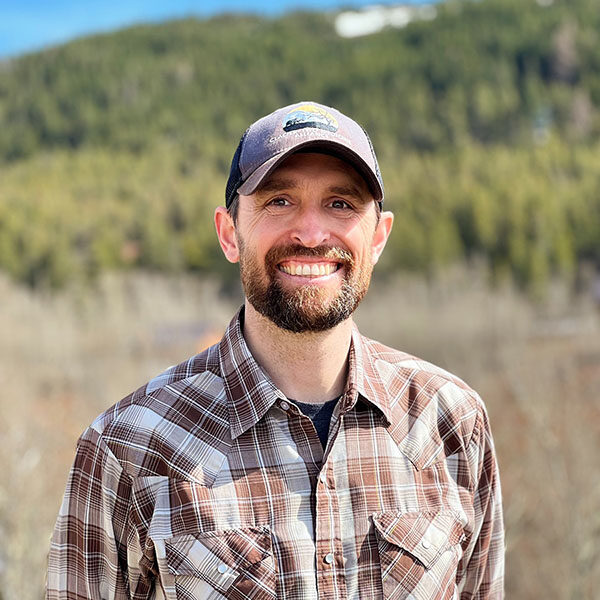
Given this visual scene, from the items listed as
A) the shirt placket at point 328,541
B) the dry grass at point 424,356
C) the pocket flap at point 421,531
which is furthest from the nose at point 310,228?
the dry grass at point 424,356

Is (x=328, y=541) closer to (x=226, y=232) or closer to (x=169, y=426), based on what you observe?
(x=169, y=426)

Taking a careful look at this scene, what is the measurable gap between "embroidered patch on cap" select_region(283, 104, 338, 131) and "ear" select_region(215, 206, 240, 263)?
0.32m

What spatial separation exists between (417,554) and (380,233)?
33.5 inches

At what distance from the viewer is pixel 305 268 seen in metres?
2.08

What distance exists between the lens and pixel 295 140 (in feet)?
6.75

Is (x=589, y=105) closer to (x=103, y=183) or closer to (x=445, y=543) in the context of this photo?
(x=103, y=183)

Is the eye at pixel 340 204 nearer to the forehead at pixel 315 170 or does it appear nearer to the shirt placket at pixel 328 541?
the forehead at pixel 315 170

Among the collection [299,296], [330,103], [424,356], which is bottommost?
[299,296]

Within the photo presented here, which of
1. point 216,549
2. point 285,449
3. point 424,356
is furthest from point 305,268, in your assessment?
point 424,356

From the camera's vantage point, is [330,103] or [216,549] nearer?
[216,549]

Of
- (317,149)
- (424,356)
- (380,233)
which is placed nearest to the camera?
(317,149)

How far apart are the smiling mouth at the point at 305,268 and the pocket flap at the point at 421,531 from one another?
24.1 inches

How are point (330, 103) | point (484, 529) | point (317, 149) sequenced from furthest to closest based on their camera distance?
point (330, 103) → point (484, 529) → point (317, 149)

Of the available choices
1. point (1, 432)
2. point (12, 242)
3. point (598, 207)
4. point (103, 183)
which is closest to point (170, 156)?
point (103, 183)
